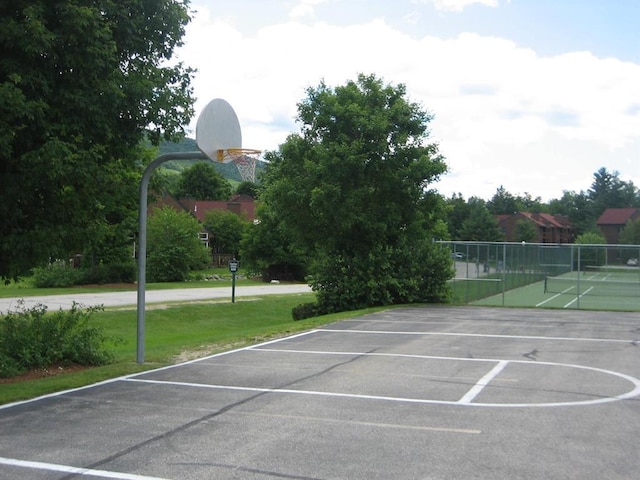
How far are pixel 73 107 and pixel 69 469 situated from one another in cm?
528

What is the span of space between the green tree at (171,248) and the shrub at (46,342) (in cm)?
3813

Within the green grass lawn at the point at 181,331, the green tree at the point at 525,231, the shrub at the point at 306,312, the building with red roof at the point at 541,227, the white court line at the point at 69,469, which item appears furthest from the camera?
the building with red roof at the point at 541,227

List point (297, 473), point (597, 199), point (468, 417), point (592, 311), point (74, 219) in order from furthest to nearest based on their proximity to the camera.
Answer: point (597, 199) → point (592, 311) → point (74, 219) → point (468, 417) → point (297, 473)

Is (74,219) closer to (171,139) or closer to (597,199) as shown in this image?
(171,139)

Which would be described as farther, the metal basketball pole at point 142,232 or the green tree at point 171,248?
the green tree at point 171,248

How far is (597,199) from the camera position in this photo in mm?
146125

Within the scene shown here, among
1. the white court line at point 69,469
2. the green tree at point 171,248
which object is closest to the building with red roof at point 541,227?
the green tree at point 171,248

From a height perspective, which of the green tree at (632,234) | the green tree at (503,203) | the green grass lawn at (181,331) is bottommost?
the green grass lawn at (181,331)

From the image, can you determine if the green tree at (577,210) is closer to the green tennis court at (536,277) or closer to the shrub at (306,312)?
the green tennis court at (536,277)

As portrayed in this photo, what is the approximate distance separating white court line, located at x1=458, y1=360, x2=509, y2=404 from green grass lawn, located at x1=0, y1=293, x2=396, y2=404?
5.09m

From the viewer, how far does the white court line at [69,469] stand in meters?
5.61

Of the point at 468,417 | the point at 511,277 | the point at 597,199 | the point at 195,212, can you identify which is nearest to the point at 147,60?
the point at 468,417

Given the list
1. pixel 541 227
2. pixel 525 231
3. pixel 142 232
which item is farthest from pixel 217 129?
pixel 541 227

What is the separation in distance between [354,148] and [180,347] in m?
11.6
